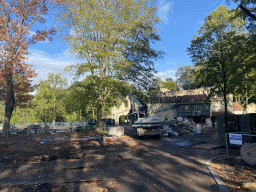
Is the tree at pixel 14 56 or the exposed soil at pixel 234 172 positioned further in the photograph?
the tree at pixel 14 56

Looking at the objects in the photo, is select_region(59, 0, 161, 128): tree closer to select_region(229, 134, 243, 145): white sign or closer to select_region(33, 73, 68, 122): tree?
select_region(229, 134, 243, 145): white sign

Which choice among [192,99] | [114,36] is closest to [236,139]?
[114,36]

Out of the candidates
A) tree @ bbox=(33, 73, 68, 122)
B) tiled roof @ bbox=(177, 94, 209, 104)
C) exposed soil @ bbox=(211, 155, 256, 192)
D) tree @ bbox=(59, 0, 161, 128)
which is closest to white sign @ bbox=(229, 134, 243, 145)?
exposed soil @ bbox=(211, 155, 256, 192)

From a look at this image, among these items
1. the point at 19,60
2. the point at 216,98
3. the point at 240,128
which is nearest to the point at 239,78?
the point at 240,128

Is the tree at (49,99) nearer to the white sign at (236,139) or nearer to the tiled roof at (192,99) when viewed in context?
the tiled roof at (192,99)

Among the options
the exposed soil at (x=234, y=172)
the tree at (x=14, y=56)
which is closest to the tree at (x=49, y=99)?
the tree at (x=14, y=56)

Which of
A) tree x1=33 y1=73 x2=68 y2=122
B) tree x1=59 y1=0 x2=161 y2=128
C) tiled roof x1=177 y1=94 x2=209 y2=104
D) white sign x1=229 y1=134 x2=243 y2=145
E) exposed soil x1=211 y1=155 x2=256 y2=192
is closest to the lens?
exposed soil x1=211 y1=155 x2=256 y2=192

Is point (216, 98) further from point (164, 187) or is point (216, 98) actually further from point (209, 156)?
point (164, 187)

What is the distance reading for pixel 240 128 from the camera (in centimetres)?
1190

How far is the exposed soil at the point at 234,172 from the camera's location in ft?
20.1

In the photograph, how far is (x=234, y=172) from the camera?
7.28 meters

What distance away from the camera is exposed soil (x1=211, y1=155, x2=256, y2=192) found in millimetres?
6141

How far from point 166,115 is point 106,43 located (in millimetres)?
26359

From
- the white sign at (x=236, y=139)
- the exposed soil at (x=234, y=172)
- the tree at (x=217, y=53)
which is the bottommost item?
the exposed soil at (x=234, y=172)
